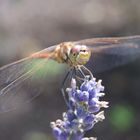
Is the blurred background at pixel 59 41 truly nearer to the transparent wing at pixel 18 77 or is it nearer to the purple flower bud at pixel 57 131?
the transparent wing at pixel 18 77

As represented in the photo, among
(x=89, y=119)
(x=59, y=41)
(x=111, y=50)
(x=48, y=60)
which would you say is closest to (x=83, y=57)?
(x=48, y=60)

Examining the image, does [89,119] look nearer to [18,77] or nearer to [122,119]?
[18,77]

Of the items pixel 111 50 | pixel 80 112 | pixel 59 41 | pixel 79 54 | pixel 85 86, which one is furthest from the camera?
pixel 59 41

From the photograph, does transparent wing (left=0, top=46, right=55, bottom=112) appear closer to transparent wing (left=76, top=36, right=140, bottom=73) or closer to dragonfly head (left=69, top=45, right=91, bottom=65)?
dragonfly head (left=69, top=45, right=91, bottom=65)

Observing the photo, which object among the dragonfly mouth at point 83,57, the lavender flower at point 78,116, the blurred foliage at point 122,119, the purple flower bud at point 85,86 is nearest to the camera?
the lavender flower at point 78,116

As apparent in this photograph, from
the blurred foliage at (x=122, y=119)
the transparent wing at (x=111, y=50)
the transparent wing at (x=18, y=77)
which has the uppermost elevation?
the blurred foliage at (x=122, y=119)

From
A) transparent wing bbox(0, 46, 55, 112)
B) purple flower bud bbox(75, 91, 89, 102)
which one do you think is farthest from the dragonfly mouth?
purple flower bud bbox(75, 91, 89, 102)

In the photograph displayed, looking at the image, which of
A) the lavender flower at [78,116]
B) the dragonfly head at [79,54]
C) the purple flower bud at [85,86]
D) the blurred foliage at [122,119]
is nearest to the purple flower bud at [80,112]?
the lavender flower at [78,116]

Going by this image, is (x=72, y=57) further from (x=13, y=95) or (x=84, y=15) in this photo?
(x=84, y=15)
